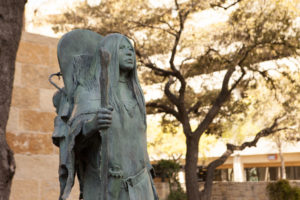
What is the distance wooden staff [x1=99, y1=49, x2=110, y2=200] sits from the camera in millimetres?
2506

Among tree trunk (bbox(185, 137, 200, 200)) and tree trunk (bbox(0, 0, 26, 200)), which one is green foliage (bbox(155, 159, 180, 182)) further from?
tree trunk (bbox(0, 0, 26, 200))

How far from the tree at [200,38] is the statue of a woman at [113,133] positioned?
12.0m

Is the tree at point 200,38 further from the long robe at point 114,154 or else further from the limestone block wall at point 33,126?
the long robe at point 114,154

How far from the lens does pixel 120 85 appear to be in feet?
9.72

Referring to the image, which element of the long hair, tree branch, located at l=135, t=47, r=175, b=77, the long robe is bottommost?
the long robe

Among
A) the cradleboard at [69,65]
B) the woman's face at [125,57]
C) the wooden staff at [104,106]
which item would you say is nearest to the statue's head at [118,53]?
the woman's face at [125,57]

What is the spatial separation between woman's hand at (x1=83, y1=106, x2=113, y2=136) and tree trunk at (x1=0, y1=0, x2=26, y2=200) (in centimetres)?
141

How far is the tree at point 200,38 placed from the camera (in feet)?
48.5

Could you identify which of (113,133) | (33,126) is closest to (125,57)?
(113,133)

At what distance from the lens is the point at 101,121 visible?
253 cm

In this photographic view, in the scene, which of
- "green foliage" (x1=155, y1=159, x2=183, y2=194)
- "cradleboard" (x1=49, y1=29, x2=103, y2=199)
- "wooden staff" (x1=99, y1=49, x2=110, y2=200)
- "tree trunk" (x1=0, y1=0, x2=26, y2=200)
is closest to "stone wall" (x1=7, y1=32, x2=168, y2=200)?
"tree trunk" (x1=0, y1=0, x2=26, y2=200)

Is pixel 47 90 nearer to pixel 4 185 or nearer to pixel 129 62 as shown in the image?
pixel 4 185

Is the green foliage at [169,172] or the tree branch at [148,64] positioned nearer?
the tree branch at [148,64]

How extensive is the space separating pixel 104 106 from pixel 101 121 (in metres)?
0.08
